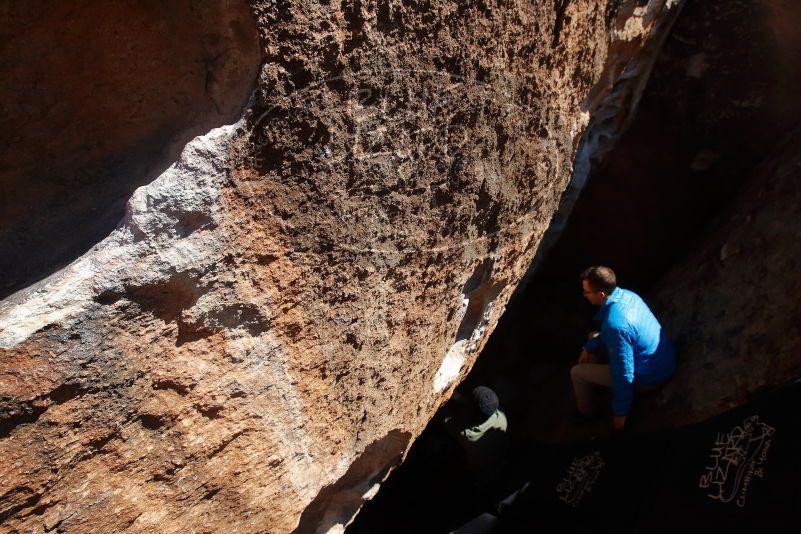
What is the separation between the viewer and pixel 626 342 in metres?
1.91

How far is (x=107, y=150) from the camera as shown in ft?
3.14

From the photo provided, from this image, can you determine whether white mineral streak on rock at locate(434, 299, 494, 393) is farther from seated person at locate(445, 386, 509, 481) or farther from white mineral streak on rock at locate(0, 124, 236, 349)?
white mineral streak on rock at locate(0, 124, 236, 349)

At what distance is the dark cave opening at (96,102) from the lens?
0.89 meters

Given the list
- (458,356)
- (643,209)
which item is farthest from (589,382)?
(643,209)

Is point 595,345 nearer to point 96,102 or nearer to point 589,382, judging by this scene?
point 589,382

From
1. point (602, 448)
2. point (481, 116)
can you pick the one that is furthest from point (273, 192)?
point (602, 448)

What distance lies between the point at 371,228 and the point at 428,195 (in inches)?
6.0

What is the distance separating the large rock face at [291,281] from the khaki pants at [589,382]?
864mm

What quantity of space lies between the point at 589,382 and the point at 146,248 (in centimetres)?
175

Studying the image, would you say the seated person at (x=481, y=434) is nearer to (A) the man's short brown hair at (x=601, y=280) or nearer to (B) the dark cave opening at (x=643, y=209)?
(B) the dark cave opening at (x=643, y=209)

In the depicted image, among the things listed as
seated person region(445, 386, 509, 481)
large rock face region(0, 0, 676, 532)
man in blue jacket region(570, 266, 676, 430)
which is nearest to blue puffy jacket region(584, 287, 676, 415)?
man in blue jacket region(570, 266, 676, 430)

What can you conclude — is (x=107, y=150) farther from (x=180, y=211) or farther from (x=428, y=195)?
(x=428, y=195)

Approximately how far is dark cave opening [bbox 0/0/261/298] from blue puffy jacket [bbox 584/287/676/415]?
1.43m

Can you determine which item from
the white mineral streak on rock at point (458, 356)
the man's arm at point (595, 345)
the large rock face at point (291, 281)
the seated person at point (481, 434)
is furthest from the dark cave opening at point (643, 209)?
the large rock face at point (291, 281)
